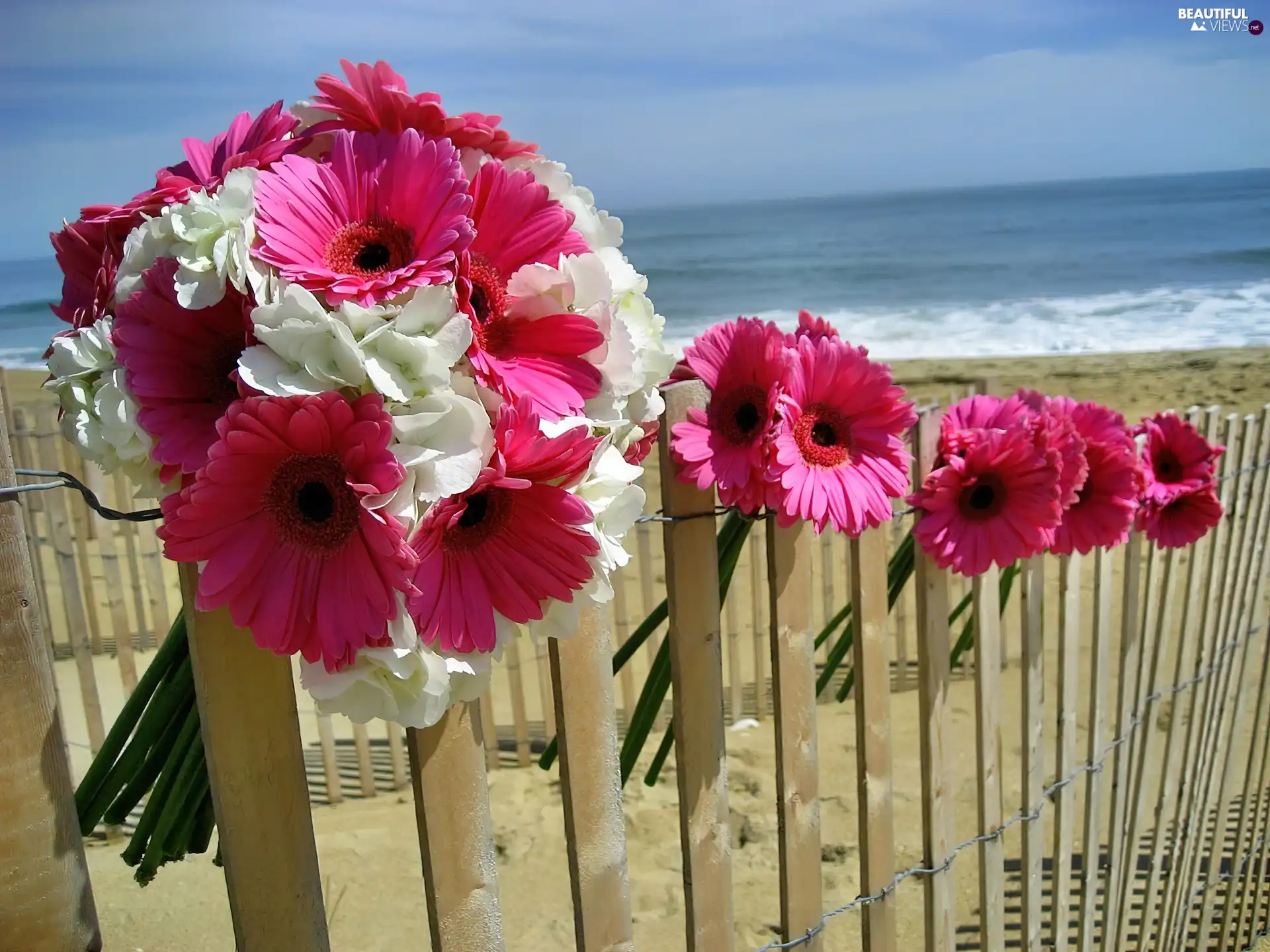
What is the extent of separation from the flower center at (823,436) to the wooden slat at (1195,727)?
5.41 ft

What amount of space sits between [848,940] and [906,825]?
0.71m

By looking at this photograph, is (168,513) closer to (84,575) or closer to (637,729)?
(637,729)

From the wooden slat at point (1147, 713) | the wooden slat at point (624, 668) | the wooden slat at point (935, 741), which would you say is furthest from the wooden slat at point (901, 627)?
the wooden slat at point (935, 741)

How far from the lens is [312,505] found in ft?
2.46

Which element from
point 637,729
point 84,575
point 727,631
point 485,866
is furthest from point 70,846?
point 84,575

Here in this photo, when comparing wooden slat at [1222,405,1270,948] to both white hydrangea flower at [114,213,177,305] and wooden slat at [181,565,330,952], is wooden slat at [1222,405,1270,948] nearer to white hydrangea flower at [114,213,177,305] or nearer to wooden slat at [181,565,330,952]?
wooden slat at [181,565,330,952]

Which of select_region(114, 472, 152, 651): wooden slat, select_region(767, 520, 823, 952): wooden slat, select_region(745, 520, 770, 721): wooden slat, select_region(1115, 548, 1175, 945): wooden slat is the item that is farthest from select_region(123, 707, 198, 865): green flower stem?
select_region(114, 472, 152, 651): wooden slat

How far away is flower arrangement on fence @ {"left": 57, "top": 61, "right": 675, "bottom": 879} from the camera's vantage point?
721 millimetres

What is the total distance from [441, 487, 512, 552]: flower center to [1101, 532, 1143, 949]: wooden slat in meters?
1.76

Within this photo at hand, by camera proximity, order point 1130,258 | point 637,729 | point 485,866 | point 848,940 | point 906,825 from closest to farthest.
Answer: point 485,866 → point 637,729 → point 848,940 → point 906,825 → point 1130,258

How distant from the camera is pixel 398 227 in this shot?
0.78 metres

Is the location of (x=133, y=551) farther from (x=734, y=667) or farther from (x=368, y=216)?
(x=368, y=216)

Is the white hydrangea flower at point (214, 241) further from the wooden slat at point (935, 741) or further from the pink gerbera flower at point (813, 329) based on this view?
the wooden slat at point (935, 741)

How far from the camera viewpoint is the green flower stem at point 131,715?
3.47 feet
